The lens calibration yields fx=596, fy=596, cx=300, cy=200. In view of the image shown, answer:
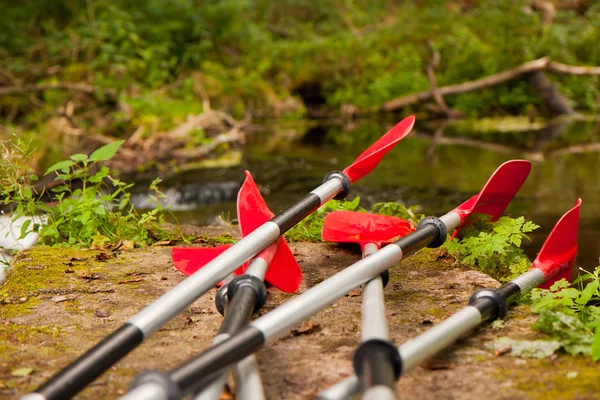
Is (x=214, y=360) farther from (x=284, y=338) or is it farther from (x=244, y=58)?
(x=244, y=58)

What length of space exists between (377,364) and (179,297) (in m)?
0.58

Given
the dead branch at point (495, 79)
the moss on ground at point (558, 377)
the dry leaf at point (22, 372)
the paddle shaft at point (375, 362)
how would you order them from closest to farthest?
the paddle shaft at point (375, 362), the moss on ground at point (558, 377), the dry leaf at point (22, 372), the dead branch at point (495, 79)

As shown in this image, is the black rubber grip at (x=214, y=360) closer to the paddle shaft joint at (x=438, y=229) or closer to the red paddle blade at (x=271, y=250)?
the red paddle blade at (x=271, y=250)

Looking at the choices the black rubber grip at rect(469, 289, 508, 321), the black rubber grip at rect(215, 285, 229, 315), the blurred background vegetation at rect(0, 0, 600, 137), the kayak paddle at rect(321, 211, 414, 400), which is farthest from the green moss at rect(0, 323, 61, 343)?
Result: the blurred background vegetation at rect(0, 0, 600, 137)

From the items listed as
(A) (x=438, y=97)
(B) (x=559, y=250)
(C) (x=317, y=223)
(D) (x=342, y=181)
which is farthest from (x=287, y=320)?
(A) (x=438, y=97)

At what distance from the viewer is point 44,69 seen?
9.84m

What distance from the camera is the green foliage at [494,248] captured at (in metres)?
2.30

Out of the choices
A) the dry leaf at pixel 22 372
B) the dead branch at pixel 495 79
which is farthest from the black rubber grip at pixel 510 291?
the dead branch at pixel 495 79

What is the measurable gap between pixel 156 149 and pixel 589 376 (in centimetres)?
632

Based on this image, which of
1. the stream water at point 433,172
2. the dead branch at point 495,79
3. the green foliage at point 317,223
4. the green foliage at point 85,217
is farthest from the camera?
the dead branch at point 495,79

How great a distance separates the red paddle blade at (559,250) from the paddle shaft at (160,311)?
814 mm

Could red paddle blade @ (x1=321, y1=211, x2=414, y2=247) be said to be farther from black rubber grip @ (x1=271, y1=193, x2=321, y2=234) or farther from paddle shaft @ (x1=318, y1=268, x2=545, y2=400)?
paddle shaft @ (x1=318, y1=268, x2=545, y2=400)

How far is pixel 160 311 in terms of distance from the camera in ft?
4.85

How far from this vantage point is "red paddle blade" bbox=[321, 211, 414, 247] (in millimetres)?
2436
